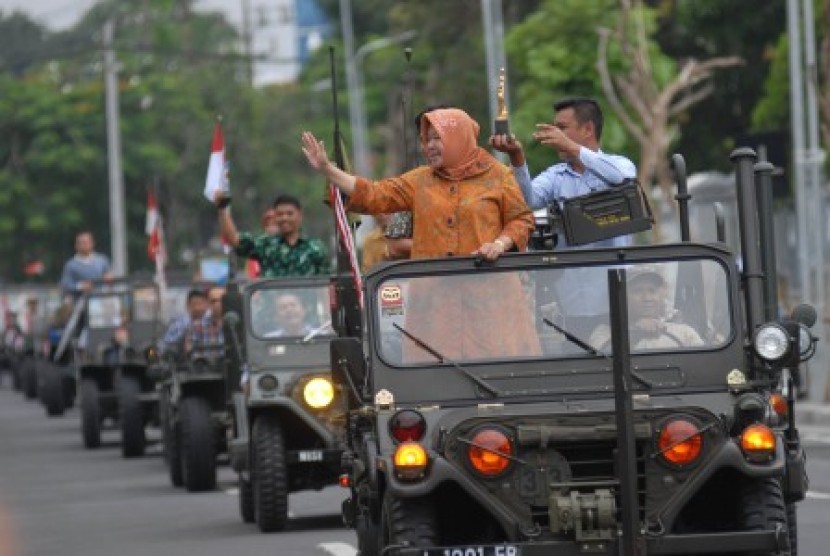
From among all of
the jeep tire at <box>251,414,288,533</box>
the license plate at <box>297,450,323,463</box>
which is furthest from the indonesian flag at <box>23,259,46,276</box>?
the jeep tire at <box>251,414,288,533</box>

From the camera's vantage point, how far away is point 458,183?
458 inches

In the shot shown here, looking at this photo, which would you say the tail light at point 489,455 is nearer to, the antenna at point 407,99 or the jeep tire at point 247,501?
the antenna at point 407,99

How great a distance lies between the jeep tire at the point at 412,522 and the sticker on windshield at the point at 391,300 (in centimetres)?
98

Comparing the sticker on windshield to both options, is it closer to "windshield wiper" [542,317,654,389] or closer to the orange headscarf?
"windshield wiper" [542,317,654,389]

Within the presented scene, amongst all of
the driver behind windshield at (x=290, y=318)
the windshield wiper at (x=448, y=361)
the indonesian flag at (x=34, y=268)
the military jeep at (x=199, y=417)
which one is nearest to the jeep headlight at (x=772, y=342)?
the windshield wiper at (x=448, y=361)

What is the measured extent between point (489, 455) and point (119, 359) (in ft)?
64.5

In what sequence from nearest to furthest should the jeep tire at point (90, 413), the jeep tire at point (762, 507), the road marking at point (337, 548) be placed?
the jeep tire at point (762, 507) < the road marking at point (337, 548) < the jeep tire at point (90, 413)

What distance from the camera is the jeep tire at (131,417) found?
90.5 ft

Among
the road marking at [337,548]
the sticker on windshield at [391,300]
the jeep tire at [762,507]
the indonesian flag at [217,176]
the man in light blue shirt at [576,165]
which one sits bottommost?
the road marking at [337,548]

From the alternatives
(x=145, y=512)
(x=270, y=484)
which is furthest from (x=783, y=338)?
(x=145, y=512)

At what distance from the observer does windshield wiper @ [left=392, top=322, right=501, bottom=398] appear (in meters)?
10.9

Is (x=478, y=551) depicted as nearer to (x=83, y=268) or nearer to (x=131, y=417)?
(x=131, y=417)

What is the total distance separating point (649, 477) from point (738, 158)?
5.86 feet

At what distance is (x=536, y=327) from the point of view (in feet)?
36.3
